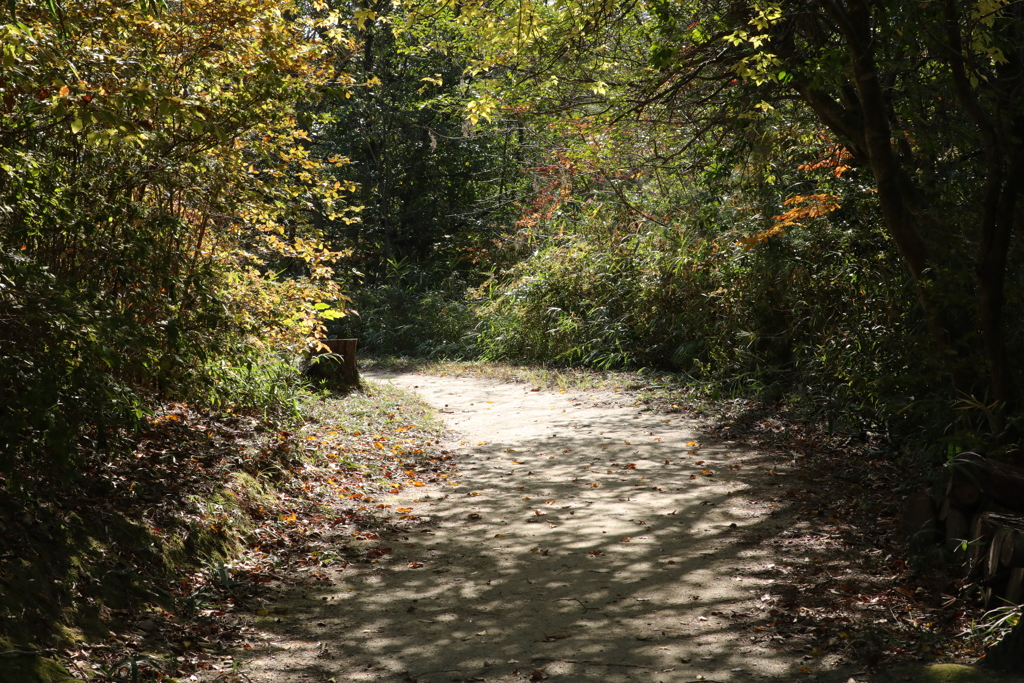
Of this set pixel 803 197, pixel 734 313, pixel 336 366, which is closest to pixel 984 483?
pixel 803 197

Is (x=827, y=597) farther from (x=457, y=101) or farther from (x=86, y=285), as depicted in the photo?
(x=457, y=101)

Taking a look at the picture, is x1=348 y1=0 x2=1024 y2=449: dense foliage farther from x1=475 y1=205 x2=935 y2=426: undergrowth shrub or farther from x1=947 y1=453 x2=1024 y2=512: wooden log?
x1=947 y1=453 x2=1024 y2=512: wooden log

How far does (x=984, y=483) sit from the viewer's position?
14.3 feet

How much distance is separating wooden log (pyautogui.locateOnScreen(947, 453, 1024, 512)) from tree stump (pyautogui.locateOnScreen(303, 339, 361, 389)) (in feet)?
24.8

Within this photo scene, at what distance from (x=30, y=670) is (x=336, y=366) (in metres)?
7.61

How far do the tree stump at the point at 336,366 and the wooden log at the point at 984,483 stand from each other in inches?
297

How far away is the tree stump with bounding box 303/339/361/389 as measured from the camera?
10.5 m

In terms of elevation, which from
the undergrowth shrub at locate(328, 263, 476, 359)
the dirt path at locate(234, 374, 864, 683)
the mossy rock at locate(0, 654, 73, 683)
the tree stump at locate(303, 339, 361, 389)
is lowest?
the dirt path at locate(234, 374, 864, 683)

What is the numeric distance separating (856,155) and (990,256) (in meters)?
2.23

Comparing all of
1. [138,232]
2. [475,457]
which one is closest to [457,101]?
[475,457]

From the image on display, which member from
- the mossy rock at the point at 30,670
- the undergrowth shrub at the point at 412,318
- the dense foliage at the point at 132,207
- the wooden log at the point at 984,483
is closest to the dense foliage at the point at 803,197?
the wooden log at the point at 984,483

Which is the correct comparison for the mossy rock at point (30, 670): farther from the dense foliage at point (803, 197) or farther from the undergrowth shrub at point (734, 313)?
the undergrowth shrub at point (734, 313)

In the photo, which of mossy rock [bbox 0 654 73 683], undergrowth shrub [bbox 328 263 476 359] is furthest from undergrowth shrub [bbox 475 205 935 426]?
mossy rock [bbox 0 654 73 683]

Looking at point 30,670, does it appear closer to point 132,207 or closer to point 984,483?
point 132,207
